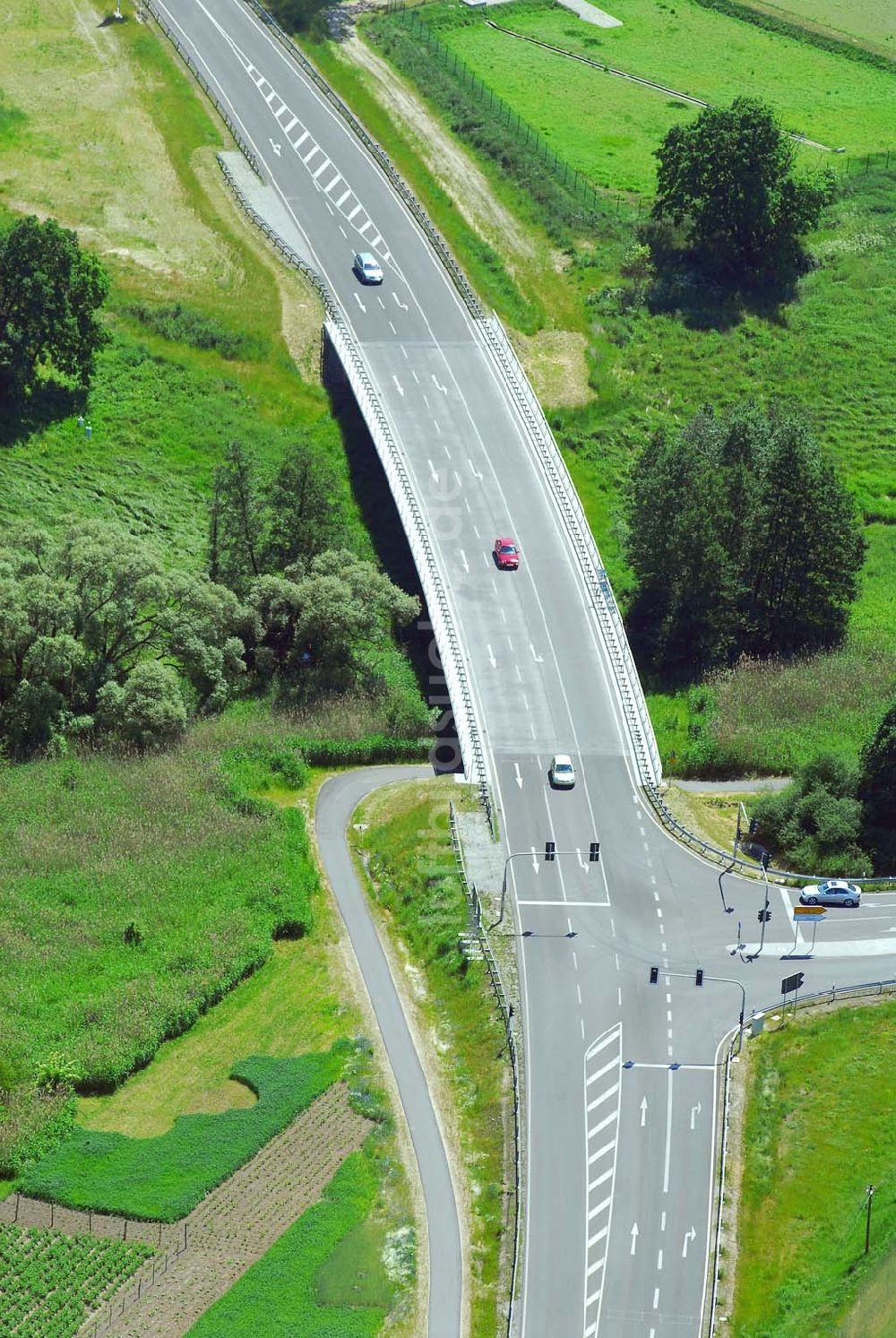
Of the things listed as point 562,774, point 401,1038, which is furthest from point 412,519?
point 401,1038

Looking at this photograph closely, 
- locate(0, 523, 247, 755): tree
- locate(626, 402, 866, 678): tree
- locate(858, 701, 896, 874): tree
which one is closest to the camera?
locate(858, 701, 896, 874): tree

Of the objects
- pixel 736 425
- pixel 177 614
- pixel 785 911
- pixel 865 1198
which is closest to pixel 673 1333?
pixel 865 1198

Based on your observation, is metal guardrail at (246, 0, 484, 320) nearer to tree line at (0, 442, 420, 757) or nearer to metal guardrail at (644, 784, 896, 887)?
tree line at (0, 442, 420, 757)

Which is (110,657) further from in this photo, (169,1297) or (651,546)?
(169,1297)

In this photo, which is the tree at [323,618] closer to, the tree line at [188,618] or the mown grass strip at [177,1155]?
the tree line at [188,618]

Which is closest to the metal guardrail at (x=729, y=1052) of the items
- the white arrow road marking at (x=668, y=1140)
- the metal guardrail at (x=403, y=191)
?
the white arrow road marking at (x=668, y=1140)

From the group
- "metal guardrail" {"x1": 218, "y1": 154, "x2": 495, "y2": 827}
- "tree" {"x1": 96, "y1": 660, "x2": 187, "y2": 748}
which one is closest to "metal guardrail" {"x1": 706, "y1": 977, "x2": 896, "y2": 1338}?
"metal guardrail" {"x1": 218, "y1": 154, "x2": 495, "y2": 827}

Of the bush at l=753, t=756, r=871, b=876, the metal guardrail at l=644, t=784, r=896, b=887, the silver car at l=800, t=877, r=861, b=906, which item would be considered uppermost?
the bush at l=753, t=756, r=871, b=876
